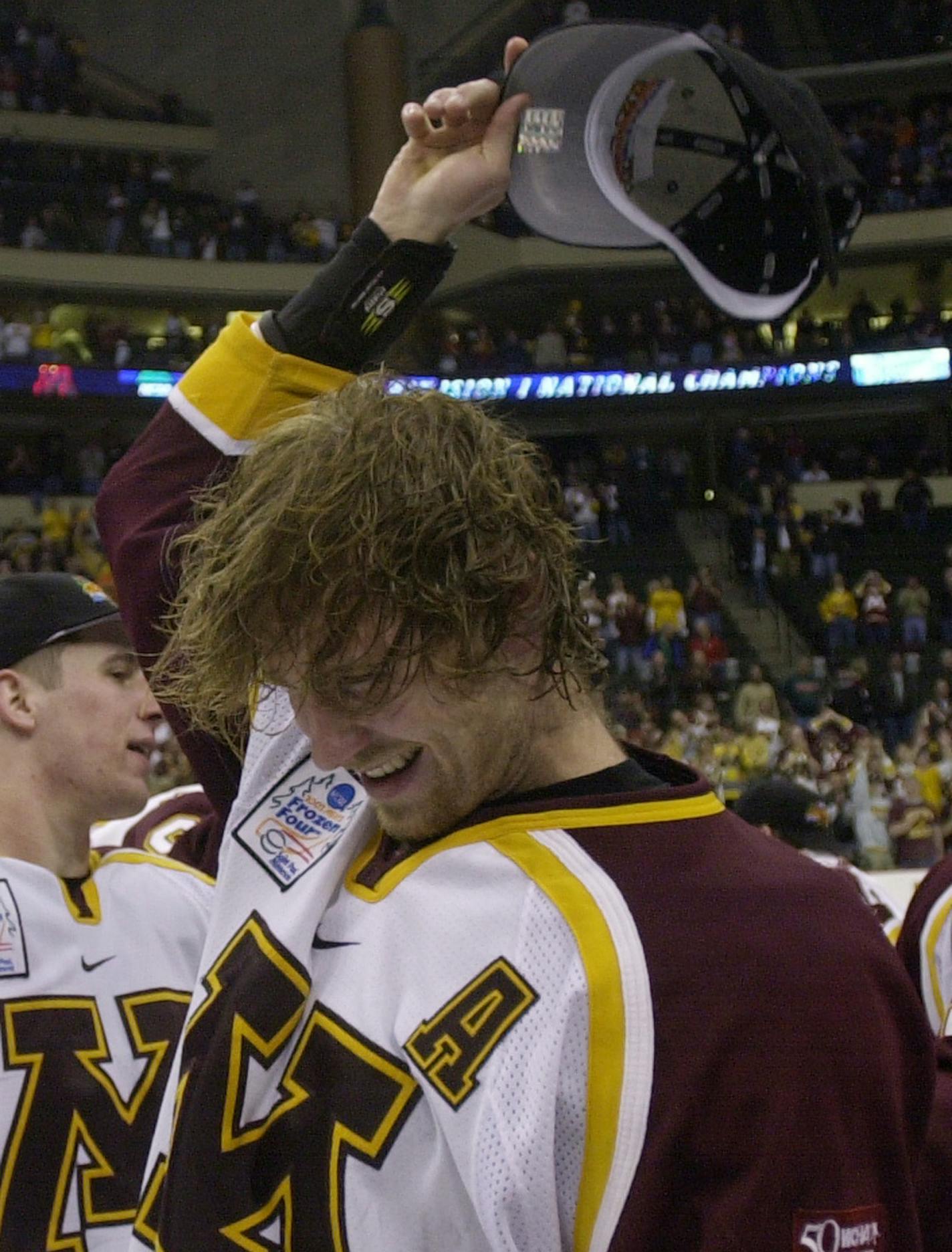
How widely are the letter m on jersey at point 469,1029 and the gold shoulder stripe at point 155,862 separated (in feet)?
4.11

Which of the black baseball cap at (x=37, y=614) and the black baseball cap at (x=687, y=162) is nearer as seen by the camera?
the black baseball cap at (x=687, y=162)

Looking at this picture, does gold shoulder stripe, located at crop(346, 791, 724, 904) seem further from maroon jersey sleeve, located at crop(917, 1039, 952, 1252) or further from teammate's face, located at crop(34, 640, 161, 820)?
teammate's face, located at crop(34, 640, 161, 820)

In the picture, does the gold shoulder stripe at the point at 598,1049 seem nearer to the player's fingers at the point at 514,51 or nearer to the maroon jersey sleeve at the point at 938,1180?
the maroon jersey sleeve at the point at 938,1180

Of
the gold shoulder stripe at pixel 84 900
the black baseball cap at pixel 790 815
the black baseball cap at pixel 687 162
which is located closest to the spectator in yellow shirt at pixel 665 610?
the black baseball cap at pixel 790 815

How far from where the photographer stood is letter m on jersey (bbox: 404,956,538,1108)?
124cm

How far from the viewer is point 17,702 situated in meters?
2.46

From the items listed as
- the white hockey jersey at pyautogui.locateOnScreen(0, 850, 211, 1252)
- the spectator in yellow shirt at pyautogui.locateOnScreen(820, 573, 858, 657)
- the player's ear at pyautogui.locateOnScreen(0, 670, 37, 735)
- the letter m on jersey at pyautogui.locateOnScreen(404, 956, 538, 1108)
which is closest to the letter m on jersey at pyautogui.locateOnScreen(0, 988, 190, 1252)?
the white hockey jersey at pyautogui.locateOnScreen(0, 850, 211, 1252)

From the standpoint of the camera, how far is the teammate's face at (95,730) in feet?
8.03

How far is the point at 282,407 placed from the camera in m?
1.59

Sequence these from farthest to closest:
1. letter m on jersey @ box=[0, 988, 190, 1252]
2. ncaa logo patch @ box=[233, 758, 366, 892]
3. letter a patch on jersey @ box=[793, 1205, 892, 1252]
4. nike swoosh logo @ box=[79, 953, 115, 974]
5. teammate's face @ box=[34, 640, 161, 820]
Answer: teammate's face @ box=[34, 640, 161, 820], nike swoosh logo @ box=[79, 953, 115, 974], letter m on jersey @ box=[0, 988, 190, 1252], ncaa logo patch @ box=[233, 758, 366, 892], letter a patch on jersey @ box=[793, 1205, 892, 1252]

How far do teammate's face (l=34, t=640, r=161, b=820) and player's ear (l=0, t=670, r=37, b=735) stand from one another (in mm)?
12

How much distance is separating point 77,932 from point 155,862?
0.21m

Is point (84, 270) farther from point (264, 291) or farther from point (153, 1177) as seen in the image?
point (153, 1177)

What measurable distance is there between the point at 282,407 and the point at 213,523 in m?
0.28
